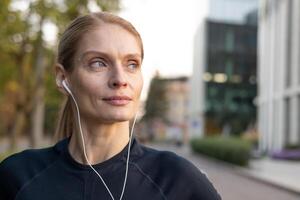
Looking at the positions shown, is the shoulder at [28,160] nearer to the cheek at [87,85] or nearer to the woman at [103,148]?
the woman at [103,148]

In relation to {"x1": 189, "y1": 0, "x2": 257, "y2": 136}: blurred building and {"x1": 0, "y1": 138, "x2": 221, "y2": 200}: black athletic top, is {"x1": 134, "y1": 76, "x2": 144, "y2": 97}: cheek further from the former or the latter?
{"x1": 189, "y1": 0, "x2": 257, "y2": 136}: blurred building

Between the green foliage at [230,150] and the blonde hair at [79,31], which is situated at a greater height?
the blonde hair at [79,31]

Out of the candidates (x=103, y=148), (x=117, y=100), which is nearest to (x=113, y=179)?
(x=103, y=148)

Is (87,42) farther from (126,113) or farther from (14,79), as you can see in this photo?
(14,79)

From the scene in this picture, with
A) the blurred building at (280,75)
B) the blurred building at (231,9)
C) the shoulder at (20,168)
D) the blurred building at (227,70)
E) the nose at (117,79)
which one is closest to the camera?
the nose at (117,79)

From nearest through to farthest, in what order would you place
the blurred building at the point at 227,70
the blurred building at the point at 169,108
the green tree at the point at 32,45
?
1. the green tree at the point at 32,45
2. the blurred building at the point at 227,70
3. the blurred building at the point at 169,108

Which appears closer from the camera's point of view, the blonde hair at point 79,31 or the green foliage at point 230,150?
the blonde hair at point 79,31

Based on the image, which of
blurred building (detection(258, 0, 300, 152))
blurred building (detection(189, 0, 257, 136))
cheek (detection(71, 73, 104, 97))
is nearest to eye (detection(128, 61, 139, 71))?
cheek (detection(71, 73, 104, 97))

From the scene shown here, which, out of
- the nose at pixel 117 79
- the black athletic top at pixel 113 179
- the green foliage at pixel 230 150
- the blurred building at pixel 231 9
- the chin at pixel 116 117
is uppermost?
the blurred building at pixel 231 9

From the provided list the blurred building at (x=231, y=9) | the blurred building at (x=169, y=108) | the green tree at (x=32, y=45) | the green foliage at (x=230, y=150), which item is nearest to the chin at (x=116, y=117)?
the green tree at (x=32, y=45)

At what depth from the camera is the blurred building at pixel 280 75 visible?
34.7 m

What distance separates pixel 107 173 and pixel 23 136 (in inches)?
2739

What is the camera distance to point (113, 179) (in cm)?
146

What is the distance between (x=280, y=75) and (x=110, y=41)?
38178 mm
